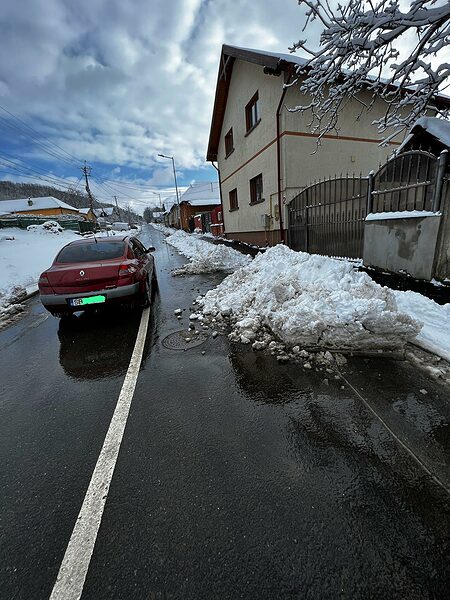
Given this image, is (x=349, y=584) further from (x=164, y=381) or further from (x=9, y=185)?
(x=9, y=185)

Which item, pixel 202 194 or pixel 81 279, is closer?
pixel 81 279

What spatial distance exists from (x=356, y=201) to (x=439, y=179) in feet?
8.59

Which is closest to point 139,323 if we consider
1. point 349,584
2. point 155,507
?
point 155,507

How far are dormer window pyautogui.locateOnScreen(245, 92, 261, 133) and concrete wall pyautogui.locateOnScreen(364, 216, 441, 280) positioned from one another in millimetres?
8781

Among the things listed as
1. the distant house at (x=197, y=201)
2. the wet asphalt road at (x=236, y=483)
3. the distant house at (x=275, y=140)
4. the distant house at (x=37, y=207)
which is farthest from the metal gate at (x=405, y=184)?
the distant house at (x=37, y=207)

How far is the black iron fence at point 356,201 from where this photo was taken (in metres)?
5.46

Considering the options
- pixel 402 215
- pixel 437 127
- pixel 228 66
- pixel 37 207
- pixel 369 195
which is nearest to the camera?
pixel 402 215

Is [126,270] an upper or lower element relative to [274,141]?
lower

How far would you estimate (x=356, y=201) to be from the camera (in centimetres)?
761

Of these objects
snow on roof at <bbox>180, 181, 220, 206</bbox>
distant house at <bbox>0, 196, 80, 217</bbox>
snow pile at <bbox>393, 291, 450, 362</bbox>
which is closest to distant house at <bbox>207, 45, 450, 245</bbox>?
snow pile at <bbox>393, 291, 450, 362</bbox>

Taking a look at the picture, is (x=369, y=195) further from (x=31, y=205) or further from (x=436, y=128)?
(x=31, y=205)

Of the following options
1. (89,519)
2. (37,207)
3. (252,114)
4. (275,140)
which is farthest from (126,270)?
(37,207)

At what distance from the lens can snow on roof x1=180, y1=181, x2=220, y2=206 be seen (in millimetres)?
44656

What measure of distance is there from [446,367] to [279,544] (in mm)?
2807
